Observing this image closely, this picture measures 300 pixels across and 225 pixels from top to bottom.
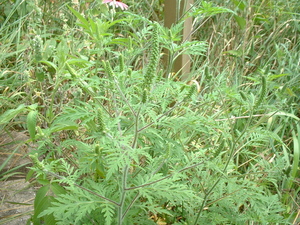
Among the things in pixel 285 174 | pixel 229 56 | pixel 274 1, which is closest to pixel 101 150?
pixel 285 174

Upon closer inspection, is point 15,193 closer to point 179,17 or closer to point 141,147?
point 141,147

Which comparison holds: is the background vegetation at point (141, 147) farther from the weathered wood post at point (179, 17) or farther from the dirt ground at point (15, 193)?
the weathered wood post at point (179, 17)

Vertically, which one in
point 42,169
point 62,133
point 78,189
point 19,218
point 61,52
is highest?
point 61,52

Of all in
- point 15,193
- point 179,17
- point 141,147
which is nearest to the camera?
point 141,147

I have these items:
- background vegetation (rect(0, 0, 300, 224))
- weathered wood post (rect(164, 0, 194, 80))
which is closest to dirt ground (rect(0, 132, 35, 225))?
background vegetation (rect(0, 0, 300, 224))

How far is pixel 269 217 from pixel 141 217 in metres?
0.49

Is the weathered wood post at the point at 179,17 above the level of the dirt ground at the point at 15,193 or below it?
above

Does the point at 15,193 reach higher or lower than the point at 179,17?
lower

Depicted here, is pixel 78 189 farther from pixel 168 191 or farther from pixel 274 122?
pixel 274 122

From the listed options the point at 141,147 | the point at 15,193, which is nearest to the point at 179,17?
the point at 141,147

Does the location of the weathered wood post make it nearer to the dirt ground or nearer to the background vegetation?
the background vegetation

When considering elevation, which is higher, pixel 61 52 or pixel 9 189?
pixel 61 52

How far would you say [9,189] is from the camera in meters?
1.91

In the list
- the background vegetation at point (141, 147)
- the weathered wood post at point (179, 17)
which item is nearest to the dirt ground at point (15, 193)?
the background vegetation at point (141, 147)
